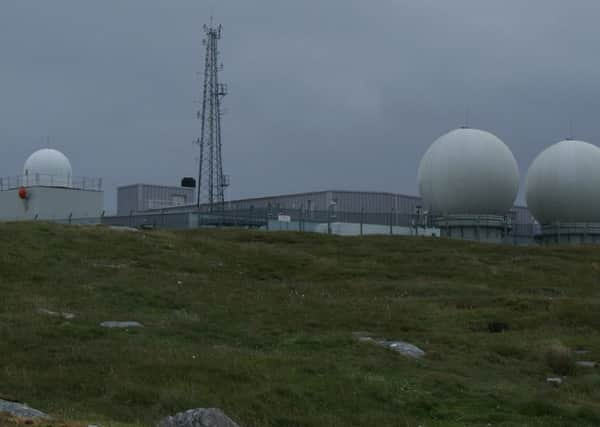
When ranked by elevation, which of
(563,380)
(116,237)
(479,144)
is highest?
(479,144)

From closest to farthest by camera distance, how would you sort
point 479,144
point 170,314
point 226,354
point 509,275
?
point 226,354, point 170,314, point 509,275, point 479,144

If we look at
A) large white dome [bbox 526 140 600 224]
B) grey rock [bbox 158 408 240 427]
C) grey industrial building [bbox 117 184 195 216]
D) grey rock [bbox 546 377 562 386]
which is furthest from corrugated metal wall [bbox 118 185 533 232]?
grey rock [bbox 158 408 240 427]

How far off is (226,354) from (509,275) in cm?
1791

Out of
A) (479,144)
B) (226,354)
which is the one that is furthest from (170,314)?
(479,144)

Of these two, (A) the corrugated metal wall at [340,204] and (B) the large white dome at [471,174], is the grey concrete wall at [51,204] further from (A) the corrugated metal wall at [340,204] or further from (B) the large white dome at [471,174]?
(B) the large white dome at [471,174]

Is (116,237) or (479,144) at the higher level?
(479,144)

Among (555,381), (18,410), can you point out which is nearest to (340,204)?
(555,381)

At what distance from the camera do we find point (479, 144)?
180ft

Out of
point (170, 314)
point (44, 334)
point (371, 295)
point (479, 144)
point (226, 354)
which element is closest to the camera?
point (226, 354)

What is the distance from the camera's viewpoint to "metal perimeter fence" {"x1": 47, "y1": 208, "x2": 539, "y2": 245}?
56562 millimetres

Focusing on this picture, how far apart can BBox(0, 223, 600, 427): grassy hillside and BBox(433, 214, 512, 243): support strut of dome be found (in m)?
17.8

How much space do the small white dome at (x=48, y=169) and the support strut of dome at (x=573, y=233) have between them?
3178cm

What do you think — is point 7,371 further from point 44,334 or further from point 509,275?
point 509,275

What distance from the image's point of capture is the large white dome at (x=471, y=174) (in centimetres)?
5409
